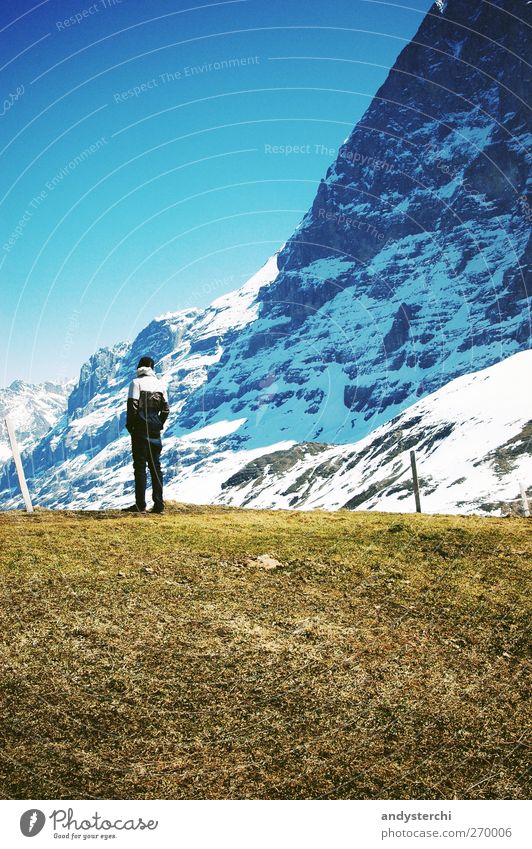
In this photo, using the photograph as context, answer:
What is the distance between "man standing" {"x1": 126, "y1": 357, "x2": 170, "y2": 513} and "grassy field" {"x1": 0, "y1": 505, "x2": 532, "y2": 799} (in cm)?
362

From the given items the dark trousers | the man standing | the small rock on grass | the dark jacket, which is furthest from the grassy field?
the dark jacket

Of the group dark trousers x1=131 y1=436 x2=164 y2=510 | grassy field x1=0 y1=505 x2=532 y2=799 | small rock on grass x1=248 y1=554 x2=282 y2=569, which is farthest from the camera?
dark trousers x1=131 y1=436 x2=164 y2=510

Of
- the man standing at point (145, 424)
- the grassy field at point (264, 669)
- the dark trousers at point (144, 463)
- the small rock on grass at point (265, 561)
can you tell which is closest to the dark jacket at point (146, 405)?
the man standing at point (145, 424)

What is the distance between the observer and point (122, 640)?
32.5 ft

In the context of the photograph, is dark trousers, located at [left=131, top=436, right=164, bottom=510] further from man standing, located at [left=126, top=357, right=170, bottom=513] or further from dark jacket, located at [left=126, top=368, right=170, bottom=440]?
dark jacket, located at [left=126, top=368, right=170, bottom=440]

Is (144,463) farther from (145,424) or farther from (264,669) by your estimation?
(264,669)

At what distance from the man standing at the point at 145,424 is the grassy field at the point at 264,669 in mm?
3618

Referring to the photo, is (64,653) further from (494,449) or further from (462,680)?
(494,449)

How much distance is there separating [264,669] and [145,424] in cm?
1002

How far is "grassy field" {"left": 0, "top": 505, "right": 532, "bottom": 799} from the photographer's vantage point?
745 cm

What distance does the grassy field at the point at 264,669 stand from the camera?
293 inches

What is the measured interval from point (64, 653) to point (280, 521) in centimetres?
903

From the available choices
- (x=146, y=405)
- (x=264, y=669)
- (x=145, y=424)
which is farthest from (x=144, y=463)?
(x=264, y=669)
